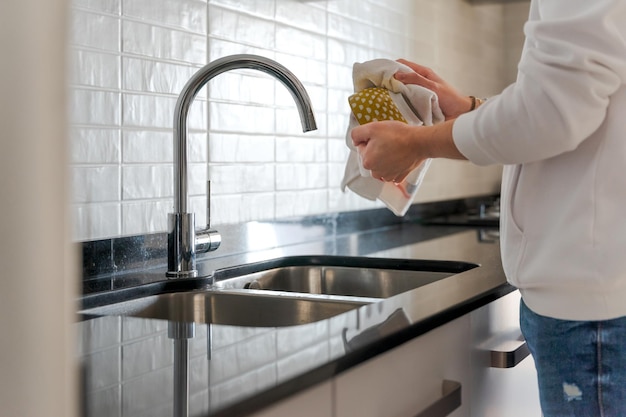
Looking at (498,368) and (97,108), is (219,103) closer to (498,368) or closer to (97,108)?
(97,108)

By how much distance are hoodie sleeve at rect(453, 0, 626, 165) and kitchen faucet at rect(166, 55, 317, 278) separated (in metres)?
0.51

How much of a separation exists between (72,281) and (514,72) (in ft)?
10.8

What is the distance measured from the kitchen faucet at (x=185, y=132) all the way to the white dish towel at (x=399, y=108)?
0.34ft

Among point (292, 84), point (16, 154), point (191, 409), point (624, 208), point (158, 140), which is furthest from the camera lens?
point (158, 140)

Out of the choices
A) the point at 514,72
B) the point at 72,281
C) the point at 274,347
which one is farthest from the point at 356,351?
the point at 514,72

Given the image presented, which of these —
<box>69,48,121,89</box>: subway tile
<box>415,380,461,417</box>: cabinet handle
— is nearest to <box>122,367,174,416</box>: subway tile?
<box>415,380,461,417</box>: cabinet handle

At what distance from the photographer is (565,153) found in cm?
85

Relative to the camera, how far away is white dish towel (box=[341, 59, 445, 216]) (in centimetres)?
118

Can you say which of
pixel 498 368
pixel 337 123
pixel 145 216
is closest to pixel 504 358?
pixel 498 368

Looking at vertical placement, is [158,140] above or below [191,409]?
above

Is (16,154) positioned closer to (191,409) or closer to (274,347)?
(191,409)

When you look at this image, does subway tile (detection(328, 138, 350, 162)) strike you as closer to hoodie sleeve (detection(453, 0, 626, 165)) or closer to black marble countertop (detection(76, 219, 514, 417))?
black marble countertop (detection(76, 219, 514, 417))

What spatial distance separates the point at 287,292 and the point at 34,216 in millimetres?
1101

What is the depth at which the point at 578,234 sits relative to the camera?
2.73ft
